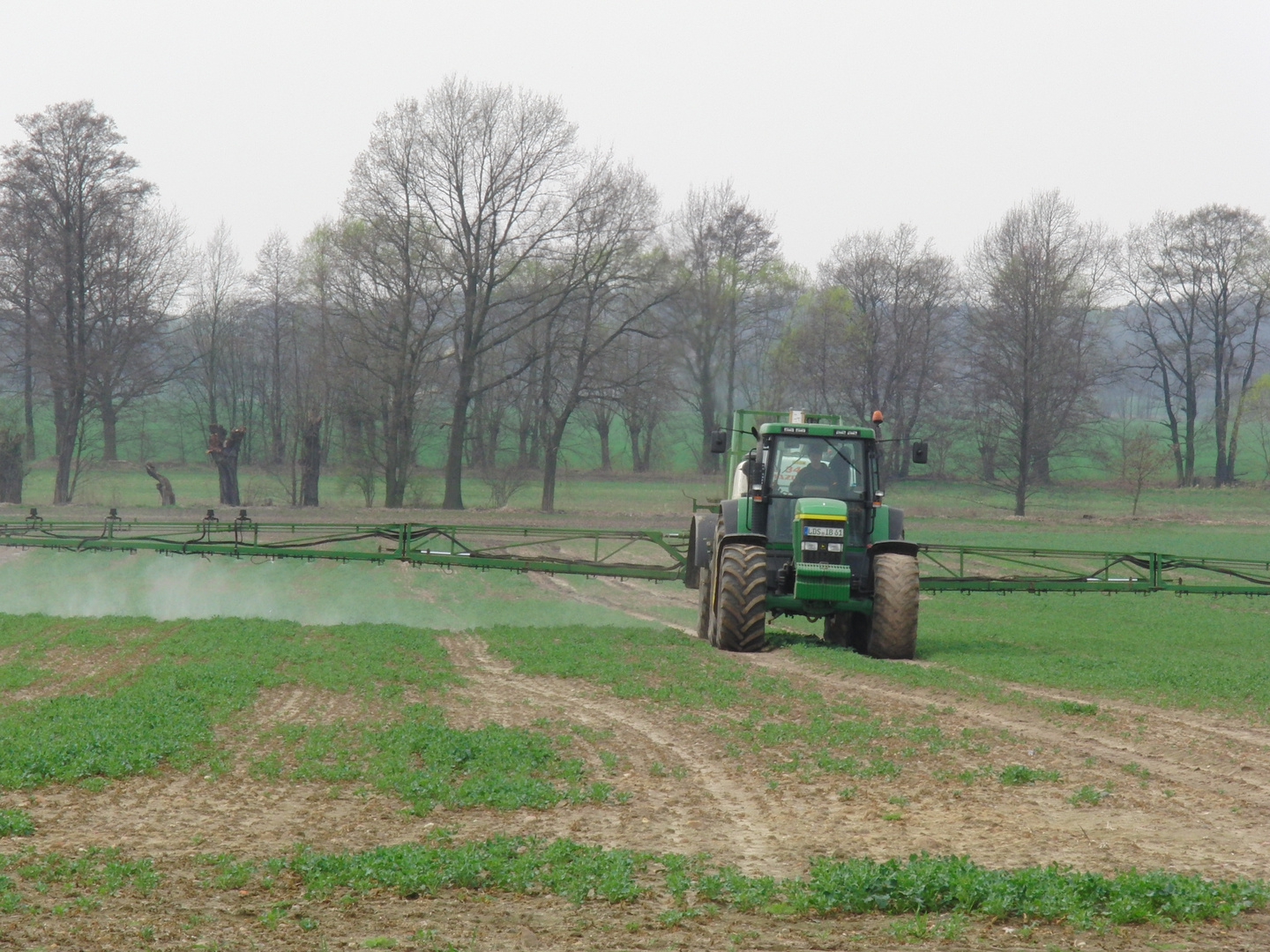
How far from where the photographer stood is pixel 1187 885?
6.04 metres

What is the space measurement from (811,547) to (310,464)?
35474 mm

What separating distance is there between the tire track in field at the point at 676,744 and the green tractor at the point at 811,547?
10.1ft

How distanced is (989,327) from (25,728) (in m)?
47.3

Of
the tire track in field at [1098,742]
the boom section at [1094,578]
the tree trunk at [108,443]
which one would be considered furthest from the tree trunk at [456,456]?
the tire track in field at [1098,742]

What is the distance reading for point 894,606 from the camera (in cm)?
1500

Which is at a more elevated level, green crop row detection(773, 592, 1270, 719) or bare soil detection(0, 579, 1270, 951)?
bare soil detection(0, 579, 1270, 951)

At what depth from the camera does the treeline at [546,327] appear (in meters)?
42.6

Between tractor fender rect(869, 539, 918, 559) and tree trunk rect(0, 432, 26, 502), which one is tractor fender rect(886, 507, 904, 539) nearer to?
tractor fender rect(869, 539, 918, 559)

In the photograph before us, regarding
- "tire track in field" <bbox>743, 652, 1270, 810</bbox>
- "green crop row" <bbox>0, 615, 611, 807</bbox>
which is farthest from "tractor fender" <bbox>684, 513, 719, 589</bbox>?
"green crop row" <bbox>0, 615, 611, 807</bbox>

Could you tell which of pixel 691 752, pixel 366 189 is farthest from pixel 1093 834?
pixel 366 189

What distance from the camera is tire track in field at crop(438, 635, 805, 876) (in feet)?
23.6

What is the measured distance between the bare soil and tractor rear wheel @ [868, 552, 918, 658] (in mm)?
2846

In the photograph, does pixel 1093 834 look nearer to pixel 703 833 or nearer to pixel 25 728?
pixel 703 833

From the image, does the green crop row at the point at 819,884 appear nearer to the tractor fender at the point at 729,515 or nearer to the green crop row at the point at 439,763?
the green crop row at the point at 439,763
